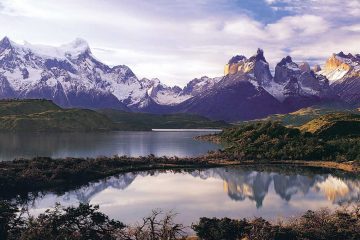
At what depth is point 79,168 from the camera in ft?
382

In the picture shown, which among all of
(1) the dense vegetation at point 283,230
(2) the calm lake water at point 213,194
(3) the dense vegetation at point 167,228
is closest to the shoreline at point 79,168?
(2) the calm lake water at point 213,194

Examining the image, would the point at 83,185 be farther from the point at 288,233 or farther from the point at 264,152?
the point at 264,152

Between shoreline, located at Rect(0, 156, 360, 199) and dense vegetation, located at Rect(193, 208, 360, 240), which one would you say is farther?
shoreline, located at Rect(0, 156, 360, 199)

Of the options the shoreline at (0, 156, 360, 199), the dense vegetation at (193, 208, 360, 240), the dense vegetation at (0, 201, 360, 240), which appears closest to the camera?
the dense vegetation at (0, 201, 360, 240)

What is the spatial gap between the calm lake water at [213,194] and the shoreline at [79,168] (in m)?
4.86

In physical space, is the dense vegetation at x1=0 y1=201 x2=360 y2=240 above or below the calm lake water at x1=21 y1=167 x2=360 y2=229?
above

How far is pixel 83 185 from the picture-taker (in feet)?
349

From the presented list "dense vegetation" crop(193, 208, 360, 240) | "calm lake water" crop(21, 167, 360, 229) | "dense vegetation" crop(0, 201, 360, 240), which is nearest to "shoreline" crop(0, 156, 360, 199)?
"calm lake water" crop(21, 167, 360, 229)

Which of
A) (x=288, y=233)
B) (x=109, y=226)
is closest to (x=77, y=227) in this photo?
(x=109, y=226)

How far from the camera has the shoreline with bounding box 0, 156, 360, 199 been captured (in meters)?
97.8

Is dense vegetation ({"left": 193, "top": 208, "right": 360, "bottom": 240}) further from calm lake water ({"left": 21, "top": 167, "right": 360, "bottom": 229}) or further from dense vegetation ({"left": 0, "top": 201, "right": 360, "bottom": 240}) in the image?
calm lake water ({"left": 21, "top": 167, "right": 360, "bottom": 229})

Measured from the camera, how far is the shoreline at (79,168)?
9775 centimetres

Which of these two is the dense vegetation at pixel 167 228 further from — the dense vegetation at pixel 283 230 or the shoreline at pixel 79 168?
the shoreline at pixel 79 168

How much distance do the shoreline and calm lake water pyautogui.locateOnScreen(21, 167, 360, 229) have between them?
4.86 m
